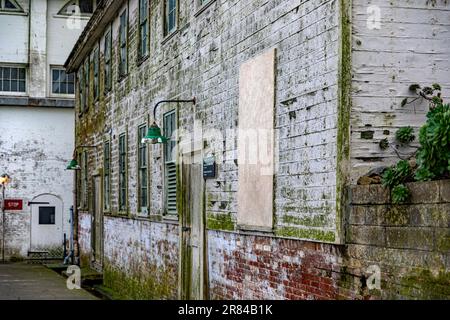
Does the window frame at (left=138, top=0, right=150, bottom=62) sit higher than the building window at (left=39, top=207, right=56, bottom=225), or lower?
higher

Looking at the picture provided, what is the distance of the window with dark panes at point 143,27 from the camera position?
1623 cm

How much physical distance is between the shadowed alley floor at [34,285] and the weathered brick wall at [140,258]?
2.63ft

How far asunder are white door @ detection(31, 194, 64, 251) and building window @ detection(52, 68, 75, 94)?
3.78 metres

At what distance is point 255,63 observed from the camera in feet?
32.3

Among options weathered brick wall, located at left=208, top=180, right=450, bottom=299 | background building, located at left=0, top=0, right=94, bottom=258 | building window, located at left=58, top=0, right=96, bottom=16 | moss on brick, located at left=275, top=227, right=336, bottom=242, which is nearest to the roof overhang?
background building, located at left=0, top=0, right=94, bottom=258

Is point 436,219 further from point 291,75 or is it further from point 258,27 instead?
point 258,27

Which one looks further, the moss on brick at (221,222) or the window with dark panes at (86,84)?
the window with dark panes at (86,84)

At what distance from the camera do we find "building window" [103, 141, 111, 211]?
65.4 feet

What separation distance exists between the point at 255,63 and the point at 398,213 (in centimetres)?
375

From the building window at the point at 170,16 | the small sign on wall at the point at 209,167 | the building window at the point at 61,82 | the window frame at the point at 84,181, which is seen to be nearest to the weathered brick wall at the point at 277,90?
the small sign on wall at the point at 209,167

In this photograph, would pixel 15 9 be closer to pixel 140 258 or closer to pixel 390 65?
pixel 140 258

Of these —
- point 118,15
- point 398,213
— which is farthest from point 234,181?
point 118,15

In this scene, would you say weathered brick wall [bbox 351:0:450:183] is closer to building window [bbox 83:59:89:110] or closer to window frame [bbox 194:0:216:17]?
window frame [bbox 194:0:216:17]

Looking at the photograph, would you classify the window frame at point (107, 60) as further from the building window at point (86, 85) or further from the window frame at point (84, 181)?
the window frame at point (84, 181)
